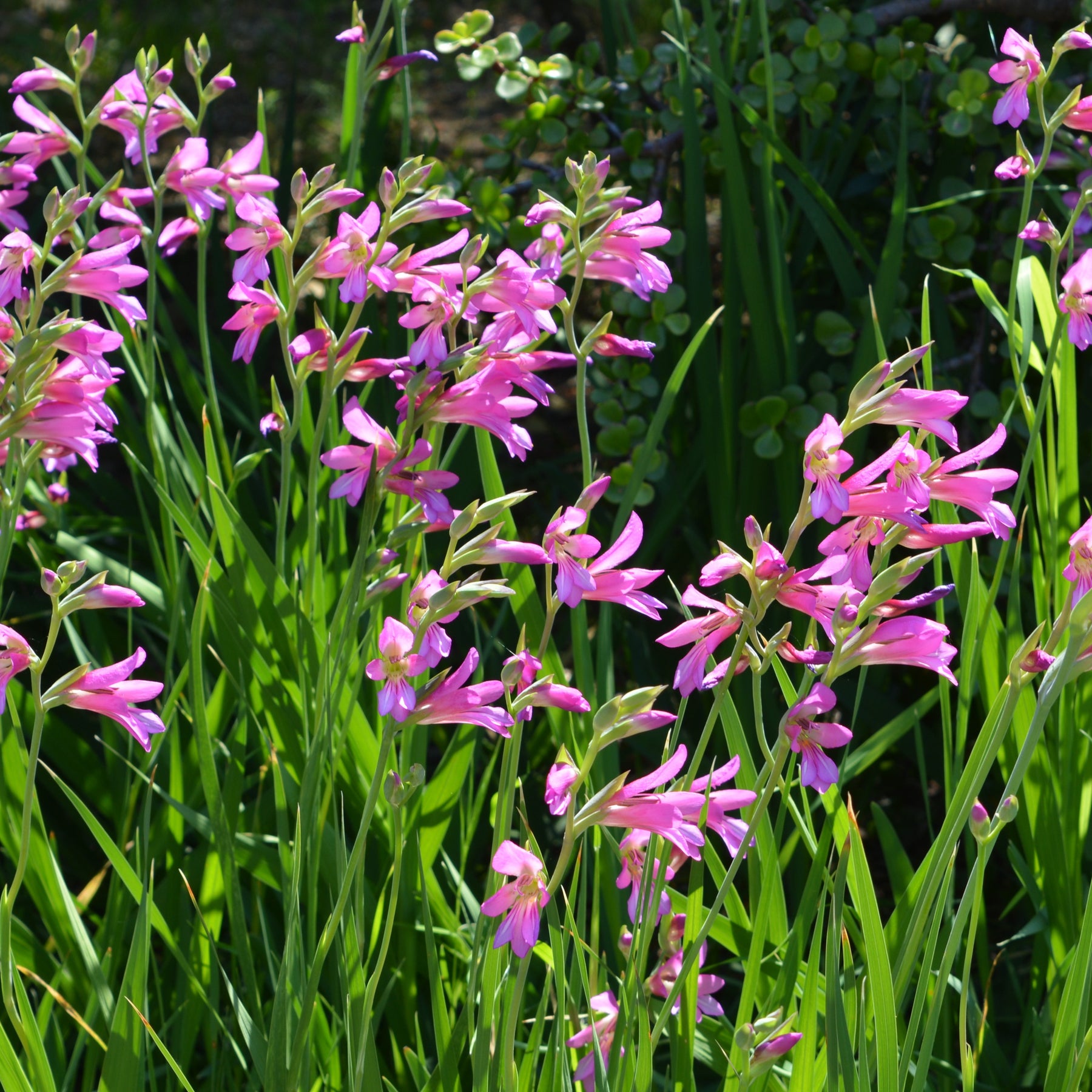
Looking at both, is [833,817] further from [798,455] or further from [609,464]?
[609,464]

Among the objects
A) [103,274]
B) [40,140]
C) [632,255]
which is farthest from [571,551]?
[40,140]

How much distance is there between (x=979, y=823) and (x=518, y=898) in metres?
0.36

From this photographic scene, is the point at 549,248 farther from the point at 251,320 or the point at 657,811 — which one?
the point at 657,811

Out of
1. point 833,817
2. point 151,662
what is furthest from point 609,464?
point 833,817

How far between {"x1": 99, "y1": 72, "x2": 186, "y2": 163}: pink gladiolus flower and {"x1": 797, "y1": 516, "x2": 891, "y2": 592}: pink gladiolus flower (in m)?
1.13

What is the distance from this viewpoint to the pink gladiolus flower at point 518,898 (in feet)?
2.83

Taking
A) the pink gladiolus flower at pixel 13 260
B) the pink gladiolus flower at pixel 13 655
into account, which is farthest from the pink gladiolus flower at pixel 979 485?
the pink gladiolus flower at pixel 13 260

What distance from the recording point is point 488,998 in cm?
101

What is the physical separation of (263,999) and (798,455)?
1.22 metres

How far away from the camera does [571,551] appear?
98cm

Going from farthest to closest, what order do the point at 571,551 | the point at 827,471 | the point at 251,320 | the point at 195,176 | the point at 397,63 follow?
the point at 397,63
the point at 195,176
the point at 251,320
the point at 571,551
the point at 827,471

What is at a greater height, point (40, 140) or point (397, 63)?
point (397, 63)

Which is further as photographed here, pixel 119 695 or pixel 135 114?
pixel 135 114

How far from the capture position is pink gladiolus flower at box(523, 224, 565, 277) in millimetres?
1188
